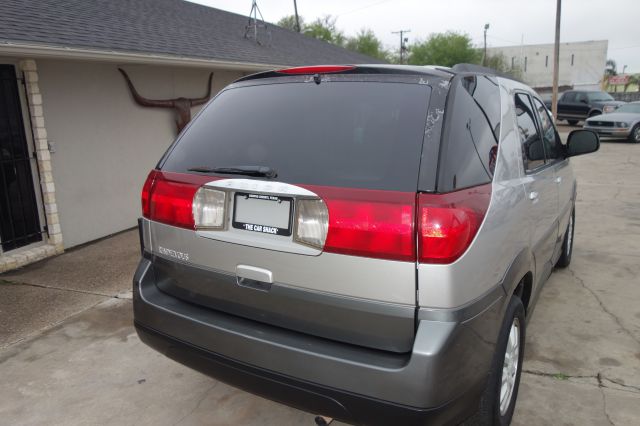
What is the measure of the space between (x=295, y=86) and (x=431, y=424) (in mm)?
1562

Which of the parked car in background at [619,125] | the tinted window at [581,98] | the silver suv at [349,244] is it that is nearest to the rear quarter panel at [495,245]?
the silver suv at [349,244]

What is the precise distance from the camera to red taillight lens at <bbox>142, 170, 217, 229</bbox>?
2.25 meters

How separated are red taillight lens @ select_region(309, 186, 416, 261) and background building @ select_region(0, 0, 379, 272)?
171 inches

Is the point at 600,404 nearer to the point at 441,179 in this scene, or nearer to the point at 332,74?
the point at 441,179

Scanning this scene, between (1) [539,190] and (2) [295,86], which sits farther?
(1) [539,190]

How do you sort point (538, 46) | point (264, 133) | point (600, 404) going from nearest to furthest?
point (264, 133) → point (600, 404) → point (538, 46)

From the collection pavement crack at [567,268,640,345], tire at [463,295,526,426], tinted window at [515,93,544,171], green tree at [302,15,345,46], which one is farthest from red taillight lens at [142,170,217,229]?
green tree at [302,15,345,46]

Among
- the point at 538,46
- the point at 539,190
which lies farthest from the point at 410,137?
the point at 538,46

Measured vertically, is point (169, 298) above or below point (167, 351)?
above

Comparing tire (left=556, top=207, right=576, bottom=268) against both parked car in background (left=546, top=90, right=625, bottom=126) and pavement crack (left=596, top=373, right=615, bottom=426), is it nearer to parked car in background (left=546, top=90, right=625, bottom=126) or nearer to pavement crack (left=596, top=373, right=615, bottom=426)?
pavement crack (left=596, top=373, right=615, bottom=426)

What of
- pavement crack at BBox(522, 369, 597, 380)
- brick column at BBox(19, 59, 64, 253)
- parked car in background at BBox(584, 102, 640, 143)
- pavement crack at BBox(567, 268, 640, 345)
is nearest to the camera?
pavement crack at BBox(522, 369, 597, 380)

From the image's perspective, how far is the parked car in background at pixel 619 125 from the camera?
56.3 ft

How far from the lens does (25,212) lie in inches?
229

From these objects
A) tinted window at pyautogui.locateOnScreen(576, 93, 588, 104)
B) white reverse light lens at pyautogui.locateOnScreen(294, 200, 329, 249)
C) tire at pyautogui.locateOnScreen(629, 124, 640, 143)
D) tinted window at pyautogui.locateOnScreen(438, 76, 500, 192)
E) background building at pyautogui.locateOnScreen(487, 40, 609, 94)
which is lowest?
tire at pyautogui.locateOnScreen(629, 124, 640, 143)
